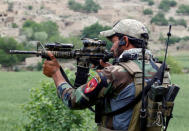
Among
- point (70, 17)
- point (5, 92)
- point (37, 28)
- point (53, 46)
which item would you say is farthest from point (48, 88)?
point (70, 17)

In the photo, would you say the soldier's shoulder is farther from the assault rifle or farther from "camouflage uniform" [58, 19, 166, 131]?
the assault rifle

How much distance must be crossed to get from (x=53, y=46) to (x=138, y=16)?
109348mm

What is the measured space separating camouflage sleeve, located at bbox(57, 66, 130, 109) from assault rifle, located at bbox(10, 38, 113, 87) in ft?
0.88

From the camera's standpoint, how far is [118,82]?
3002 mm

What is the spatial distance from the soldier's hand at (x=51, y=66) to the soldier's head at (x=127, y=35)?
41 cm

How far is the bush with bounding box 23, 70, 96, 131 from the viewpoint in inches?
225

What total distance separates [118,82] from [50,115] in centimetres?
292

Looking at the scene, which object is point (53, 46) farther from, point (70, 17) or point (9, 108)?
point (70, 17)

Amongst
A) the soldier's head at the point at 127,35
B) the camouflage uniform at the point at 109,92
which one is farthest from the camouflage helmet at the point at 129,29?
the camouflage uniform at the point at 109,92

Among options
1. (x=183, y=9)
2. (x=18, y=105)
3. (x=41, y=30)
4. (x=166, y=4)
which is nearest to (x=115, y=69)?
(x=18, y=105)

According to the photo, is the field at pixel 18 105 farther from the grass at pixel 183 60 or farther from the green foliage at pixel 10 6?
the green foliage at pixel 10 6

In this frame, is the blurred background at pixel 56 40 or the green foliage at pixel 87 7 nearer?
the blurred background at pixel 56 40

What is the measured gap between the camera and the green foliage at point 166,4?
12165cm

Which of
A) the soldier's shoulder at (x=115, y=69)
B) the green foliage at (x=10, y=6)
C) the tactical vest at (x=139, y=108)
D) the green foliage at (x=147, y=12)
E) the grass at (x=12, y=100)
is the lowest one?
the green foliage at (x=147, y=12)
